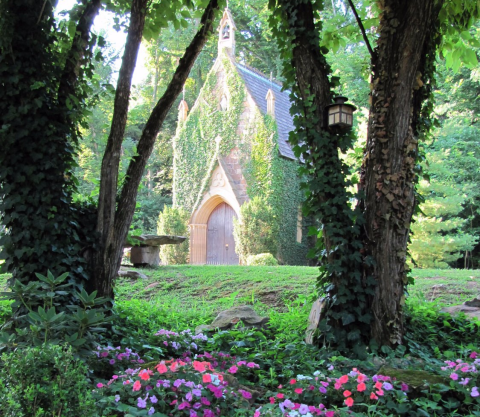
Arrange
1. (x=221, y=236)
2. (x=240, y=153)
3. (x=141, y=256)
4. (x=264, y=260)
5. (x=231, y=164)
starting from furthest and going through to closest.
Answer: (x=221, y=236) < (x=231, y=164) < (x=240, y=153) < (x=264, y=260) < (x=141, y=256)

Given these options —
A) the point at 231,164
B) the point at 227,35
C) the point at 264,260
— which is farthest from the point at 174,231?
the point at 227,35

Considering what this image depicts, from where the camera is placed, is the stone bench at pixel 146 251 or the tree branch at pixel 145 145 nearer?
the tree branch at pixel 145 145

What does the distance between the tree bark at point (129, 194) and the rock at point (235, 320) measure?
3.56 ft

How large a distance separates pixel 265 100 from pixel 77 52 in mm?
15474

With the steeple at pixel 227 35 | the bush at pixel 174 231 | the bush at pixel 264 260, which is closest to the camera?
the bush at pixel 264 260

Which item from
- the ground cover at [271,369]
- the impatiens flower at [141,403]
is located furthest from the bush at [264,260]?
the impatiens flower at [141,403]

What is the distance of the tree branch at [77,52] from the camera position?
4.38 metres

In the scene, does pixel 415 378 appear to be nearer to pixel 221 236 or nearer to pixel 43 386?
pixel 43 386

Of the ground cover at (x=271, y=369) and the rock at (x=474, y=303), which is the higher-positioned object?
the rock at (x=474, y=303)

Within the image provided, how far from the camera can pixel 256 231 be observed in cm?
1638

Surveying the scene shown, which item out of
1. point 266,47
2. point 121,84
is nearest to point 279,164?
point 266,47

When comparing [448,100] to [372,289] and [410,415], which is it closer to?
[372,289]

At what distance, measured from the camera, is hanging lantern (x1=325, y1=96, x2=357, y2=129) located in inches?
156

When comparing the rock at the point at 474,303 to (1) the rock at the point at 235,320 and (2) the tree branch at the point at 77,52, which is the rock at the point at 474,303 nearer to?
(1) the rock at the point at 235,320
